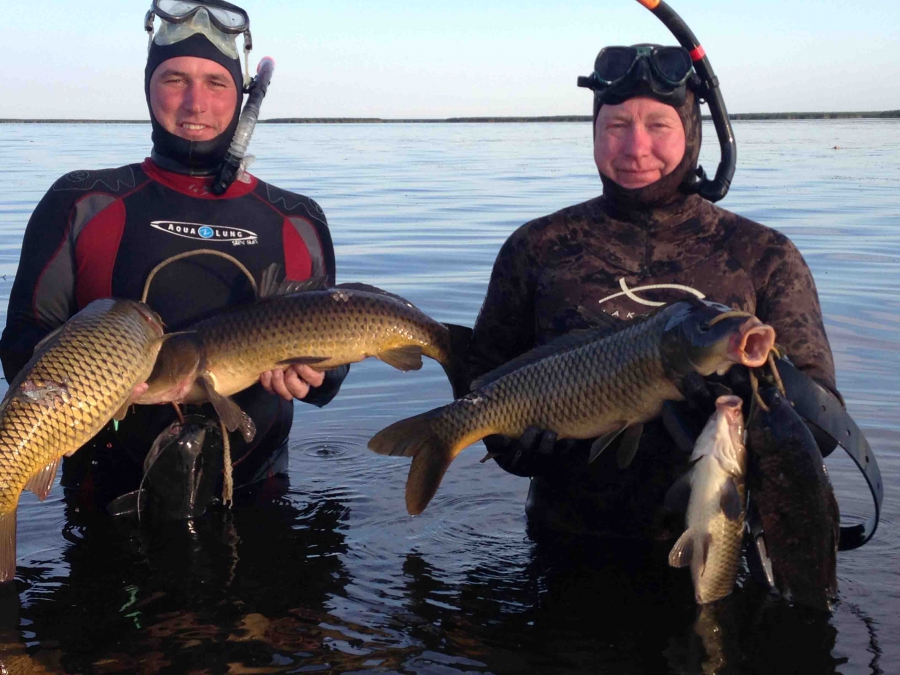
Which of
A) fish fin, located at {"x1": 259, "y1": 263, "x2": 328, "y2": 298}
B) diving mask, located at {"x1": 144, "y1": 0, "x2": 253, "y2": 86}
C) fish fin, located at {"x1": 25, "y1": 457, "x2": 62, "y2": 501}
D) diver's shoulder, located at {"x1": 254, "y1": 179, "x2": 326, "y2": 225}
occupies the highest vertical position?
diving mask, located at {"x1": 144, "y1": 0, "x2": 253, "y2": 86}

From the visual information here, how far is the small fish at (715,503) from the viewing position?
3645mm

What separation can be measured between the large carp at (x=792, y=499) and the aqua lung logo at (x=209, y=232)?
2536mm

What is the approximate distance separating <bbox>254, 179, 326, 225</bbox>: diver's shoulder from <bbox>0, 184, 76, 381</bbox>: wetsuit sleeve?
3.00ft

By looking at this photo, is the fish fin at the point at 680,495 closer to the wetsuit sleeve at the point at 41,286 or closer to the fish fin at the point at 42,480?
the fish fin at the point at 42,480

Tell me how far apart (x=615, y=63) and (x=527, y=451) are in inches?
66.4

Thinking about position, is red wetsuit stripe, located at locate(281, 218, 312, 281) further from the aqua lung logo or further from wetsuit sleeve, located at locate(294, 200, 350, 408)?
the aqua lung logo

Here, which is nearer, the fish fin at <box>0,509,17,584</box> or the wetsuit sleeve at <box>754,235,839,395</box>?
the fish fin at <box>0,509,17,584</box>

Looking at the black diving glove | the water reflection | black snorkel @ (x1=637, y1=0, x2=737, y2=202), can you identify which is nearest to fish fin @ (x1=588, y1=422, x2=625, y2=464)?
the black diving glove

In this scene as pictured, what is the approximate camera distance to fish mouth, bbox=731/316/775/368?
11.2 ft

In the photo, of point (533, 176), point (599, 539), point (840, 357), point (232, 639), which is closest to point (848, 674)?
point (599, 539)

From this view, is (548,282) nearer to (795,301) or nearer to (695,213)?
(695,213)

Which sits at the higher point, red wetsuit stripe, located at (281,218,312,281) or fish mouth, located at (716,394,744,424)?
red wetsuit stripe, located at (281,218,312,281)

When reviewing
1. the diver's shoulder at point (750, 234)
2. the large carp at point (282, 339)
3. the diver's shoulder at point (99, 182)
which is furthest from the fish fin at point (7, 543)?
the diver's shoulder at point (750, 234)

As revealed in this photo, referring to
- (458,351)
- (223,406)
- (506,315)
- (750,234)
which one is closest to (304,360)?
(223,406)
